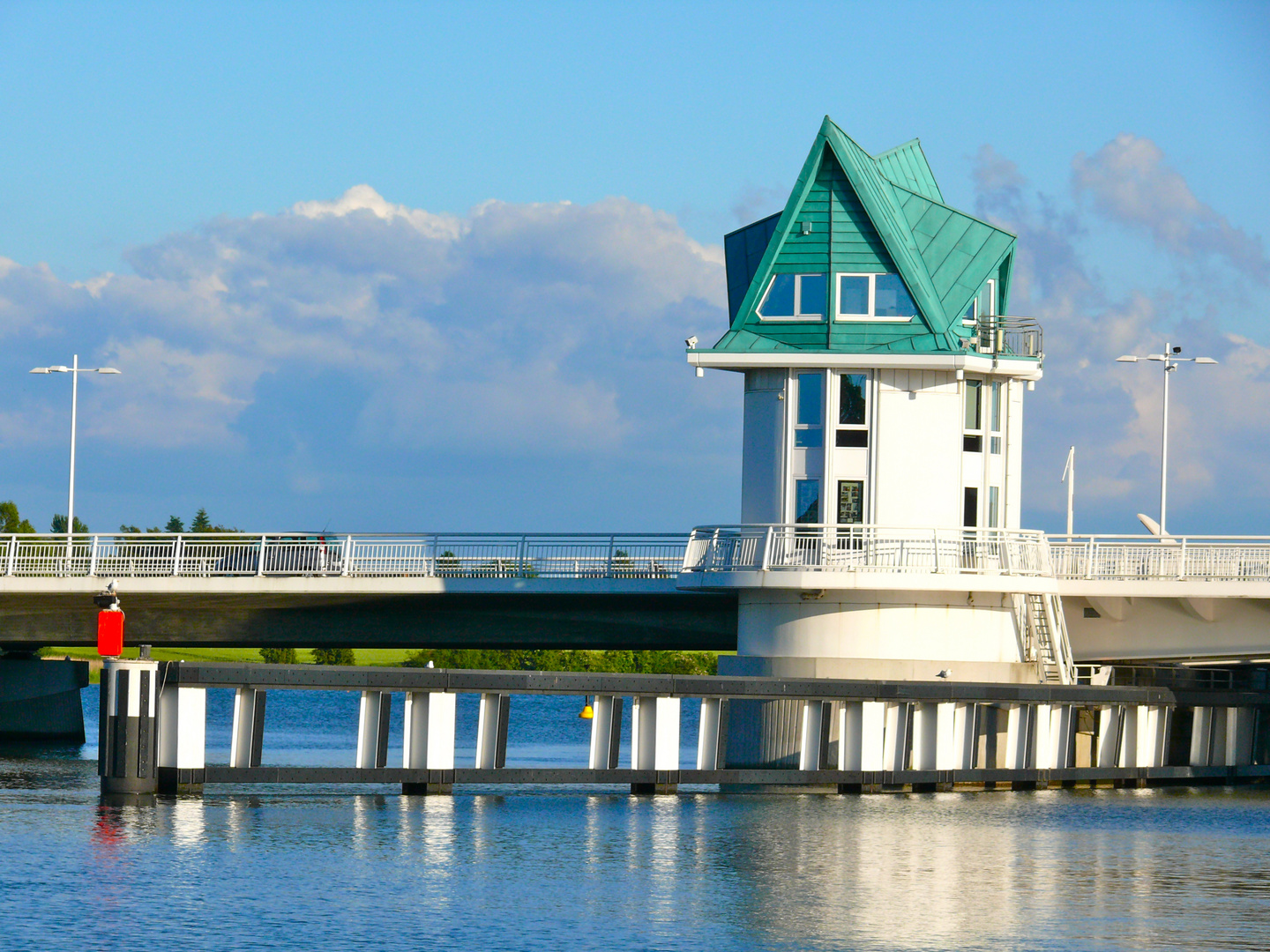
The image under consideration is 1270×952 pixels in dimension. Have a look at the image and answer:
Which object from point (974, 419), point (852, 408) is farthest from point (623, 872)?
point (974, 419)

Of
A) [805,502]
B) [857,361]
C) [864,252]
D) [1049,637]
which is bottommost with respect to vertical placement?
[1049,637]

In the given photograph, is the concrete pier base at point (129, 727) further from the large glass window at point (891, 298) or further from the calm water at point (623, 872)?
the large glass window at point (891, 298)

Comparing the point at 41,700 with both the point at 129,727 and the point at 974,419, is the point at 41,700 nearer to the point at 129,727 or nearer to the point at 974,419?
the point at 129,727

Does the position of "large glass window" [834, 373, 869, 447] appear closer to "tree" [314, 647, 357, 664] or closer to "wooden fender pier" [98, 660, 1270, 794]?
"wooden fender pier" [98, 660, 1270, 794]

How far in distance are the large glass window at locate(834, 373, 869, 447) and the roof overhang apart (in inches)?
14.7

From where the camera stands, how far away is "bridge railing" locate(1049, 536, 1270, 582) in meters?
44.2

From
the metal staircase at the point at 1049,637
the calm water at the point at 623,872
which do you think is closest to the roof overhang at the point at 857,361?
the metal staircase at the point at 1049,637

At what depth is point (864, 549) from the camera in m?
42.4

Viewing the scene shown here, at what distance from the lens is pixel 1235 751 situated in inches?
1885

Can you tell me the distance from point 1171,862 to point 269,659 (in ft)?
Result: 369

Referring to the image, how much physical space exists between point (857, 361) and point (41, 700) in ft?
111

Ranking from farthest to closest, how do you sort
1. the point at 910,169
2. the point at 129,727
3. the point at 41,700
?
the point at 41,700 < the point at 910,169 < the point at 129,727

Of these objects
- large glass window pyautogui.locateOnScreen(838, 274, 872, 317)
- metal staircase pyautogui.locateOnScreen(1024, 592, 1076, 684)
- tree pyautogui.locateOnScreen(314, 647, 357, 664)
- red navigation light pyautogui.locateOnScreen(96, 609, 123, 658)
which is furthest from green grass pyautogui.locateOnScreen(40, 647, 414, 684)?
red navigation light pyautogui.locateOnScreen(96, 609, 123, 658)

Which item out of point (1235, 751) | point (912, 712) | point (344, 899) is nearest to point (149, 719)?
point (344, 899)
